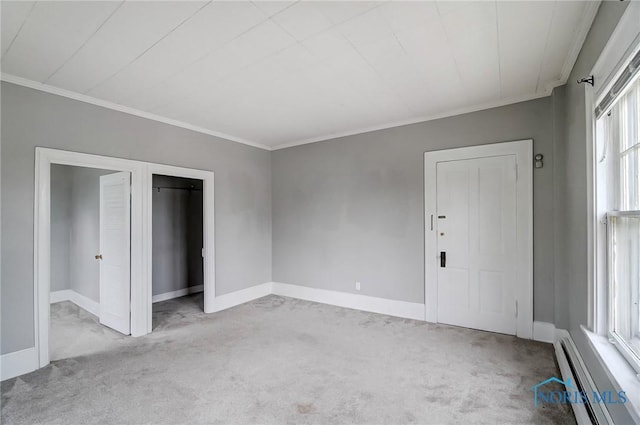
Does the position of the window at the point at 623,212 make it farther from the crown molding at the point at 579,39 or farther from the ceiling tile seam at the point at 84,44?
the ceiling tile seam at the point at 84,44

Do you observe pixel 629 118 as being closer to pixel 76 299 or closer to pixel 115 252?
pixel 115 252

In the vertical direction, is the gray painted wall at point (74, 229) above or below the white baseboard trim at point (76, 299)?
above

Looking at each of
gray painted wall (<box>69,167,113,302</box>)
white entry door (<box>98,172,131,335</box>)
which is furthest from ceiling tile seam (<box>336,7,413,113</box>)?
gray painted wall (<box>69,167,113,302</box>)

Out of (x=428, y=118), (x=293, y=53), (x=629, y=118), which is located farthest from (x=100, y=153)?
(x=629, y=118)

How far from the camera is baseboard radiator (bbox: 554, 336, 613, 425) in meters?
1.62

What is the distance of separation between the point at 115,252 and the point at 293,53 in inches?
126

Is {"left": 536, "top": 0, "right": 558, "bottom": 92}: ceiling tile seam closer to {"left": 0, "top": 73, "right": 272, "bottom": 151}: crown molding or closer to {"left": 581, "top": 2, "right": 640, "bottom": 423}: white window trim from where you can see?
{"left": 581, "top": 2, "right": 640, "bottom": 423}: white window trim

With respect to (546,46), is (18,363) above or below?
below

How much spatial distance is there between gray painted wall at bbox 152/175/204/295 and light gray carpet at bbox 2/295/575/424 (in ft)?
4.91

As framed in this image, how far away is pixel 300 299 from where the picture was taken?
15.9ft

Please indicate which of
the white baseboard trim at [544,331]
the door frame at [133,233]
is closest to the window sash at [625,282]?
the white baseboard trim at [544,331]

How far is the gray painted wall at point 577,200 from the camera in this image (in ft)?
5.55

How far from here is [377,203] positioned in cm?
417

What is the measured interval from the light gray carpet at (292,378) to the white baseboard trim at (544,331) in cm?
10
